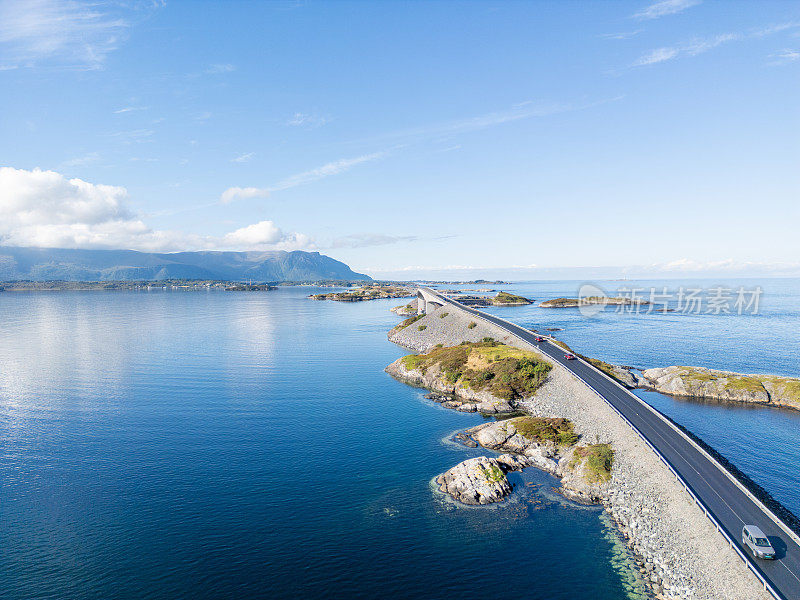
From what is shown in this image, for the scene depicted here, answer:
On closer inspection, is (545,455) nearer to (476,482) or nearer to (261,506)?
(476,482)

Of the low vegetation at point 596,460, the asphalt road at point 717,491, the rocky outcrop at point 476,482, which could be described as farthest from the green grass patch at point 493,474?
the asphalt road at point 717,491

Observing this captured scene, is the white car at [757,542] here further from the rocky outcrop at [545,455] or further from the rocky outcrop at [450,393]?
the rocky outcrop at [450,393]

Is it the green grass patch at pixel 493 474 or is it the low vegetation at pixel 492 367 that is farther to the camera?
the low vegetation at pixel 492 367

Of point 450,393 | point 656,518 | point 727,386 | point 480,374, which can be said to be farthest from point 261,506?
point 727,386

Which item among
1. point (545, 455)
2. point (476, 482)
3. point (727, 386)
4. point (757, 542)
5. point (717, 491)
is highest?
point (757, 542)

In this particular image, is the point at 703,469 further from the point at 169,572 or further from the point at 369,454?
the point at 169,572

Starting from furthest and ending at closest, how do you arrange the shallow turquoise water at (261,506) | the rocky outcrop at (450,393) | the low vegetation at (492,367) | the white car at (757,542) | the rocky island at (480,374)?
the low vegetation at (492,367), the rocky island at (480,374), the rocky outcrop at (450,393), the shallow turquoise water at (261,506), the white car at (757,542)

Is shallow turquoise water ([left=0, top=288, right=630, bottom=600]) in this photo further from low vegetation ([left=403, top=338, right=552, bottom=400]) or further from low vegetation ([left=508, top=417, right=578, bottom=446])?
low vegetation ([left=403, top=338, right=552, bottom=400])
